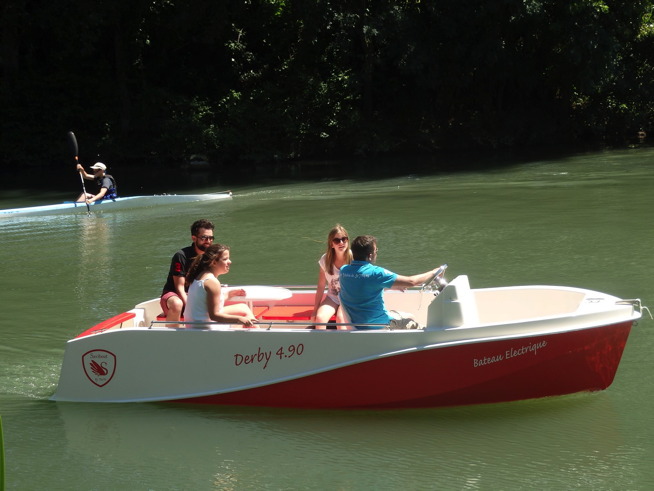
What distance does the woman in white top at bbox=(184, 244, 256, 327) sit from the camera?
6500 millimetres

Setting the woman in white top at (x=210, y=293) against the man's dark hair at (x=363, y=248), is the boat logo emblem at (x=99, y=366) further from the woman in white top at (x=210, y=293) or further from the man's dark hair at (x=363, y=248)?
the man's dark hair at (x=363, y=248)

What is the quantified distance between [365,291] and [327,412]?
91cm

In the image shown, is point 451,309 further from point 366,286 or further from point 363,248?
point 363,248

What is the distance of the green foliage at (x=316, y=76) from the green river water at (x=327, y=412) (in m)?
11.4

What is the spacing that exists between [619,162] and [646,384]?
1957cm

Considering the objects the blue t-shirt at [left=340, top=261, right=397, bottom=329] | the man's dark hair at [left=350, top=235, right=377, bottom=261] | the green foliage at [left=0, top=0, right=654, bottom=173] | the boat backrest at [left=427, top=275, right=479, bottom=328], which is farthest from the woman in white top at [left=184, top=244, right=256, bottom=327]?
the green foliage at [left=0, top=0, right=654, bottom=173]

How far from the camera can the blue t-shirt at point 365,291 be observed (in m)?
6.37

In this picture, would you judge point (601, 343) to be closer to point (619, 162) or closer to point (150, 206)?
point (150, 206)

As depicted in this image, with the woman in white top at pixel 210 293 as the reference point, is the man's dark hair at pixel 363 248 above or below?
above

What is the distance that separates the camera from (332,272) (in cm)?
723

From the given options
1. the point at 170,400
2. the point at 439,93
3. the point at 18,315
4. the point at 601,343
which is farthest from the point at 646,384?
the point at 439,93

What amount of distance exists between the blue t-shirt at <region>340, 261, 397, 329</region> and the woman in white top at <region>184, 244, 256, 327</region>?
2.27 feet

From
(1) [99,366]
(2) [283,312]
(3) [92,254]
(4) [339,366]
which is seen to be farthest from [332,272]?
(3) [92,254]

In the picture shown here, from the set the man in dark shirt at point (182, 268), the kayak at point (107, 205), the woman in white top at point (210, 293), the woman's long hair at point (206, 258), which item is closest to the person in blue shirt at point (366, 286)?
the woman in white top at point (210, 293)
